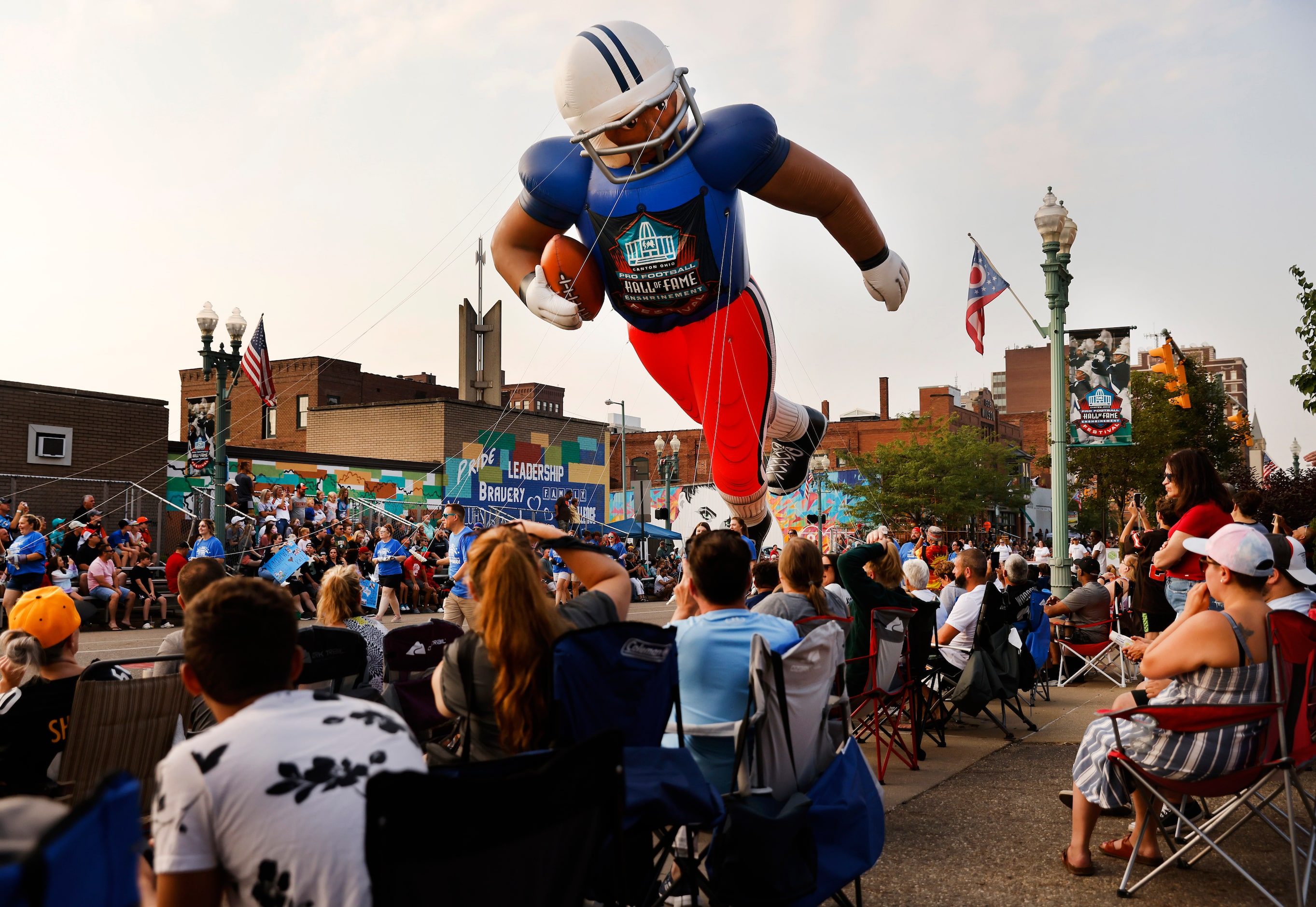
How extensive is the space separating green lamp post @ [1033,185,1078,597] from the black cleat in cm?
351

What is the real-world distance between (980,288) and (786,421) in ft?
16.7

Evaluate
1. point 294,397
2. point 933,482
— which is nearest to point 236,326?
point 294,397

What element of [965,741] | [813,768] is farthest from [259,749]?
[965,741]

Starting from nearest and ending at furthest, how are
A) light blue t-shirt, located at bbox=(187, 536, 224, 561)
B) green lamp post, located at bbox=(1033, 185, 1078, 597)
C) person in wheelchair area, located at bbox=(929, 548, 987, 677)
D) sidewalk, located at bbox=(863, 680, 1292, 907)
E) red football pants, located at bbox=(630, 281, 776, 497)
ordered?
sidewalk, located at bbox=(863, 680, 1292, 907), person in wheelchair area, located at bbox=(929, 548, 987, 677), red football pants, located at bbox=(630, 281, 776, 497), green lamp post, located at bbox=(1033, 185, 1078, 597), light blue t-shirt, located at bbox=(187, 536, 224, 561)

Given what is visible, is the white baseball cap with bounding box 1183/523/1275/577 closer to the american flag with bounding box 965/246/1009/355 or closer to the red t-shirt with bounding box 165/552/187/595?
the american flag with bounding box 965/246/1009/355

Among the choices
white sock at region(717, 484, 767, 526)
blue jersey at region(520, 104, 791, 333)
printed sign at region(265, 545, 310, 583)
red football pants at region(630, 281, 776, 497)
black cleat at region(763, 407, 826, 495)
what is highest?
blue jersey at region(520, 104, 791, 333)

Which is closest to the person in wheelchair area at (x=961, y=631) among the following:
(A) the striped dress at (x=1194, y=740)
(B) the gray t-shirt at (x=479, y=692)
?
(A) the striped dress at (x=1194, y=740)

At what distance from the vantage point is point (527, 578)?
121 inches

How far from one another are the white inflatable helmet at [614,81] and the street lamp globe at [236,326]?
11.4 m

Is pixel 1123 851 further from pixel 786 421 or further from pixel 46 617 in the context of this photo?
pixel 786 421

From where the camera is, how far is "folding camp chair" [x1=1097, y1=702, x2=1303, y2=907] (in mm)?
3717

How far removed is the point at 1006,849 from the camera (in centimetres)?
464

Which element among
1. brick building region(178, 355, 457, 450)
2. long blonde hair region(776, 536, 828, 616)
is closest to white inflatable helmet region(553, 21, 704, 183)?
long blonde hair region(776, 536, 828, 616)

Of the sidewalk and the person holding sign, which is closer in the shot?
the sidewalk
